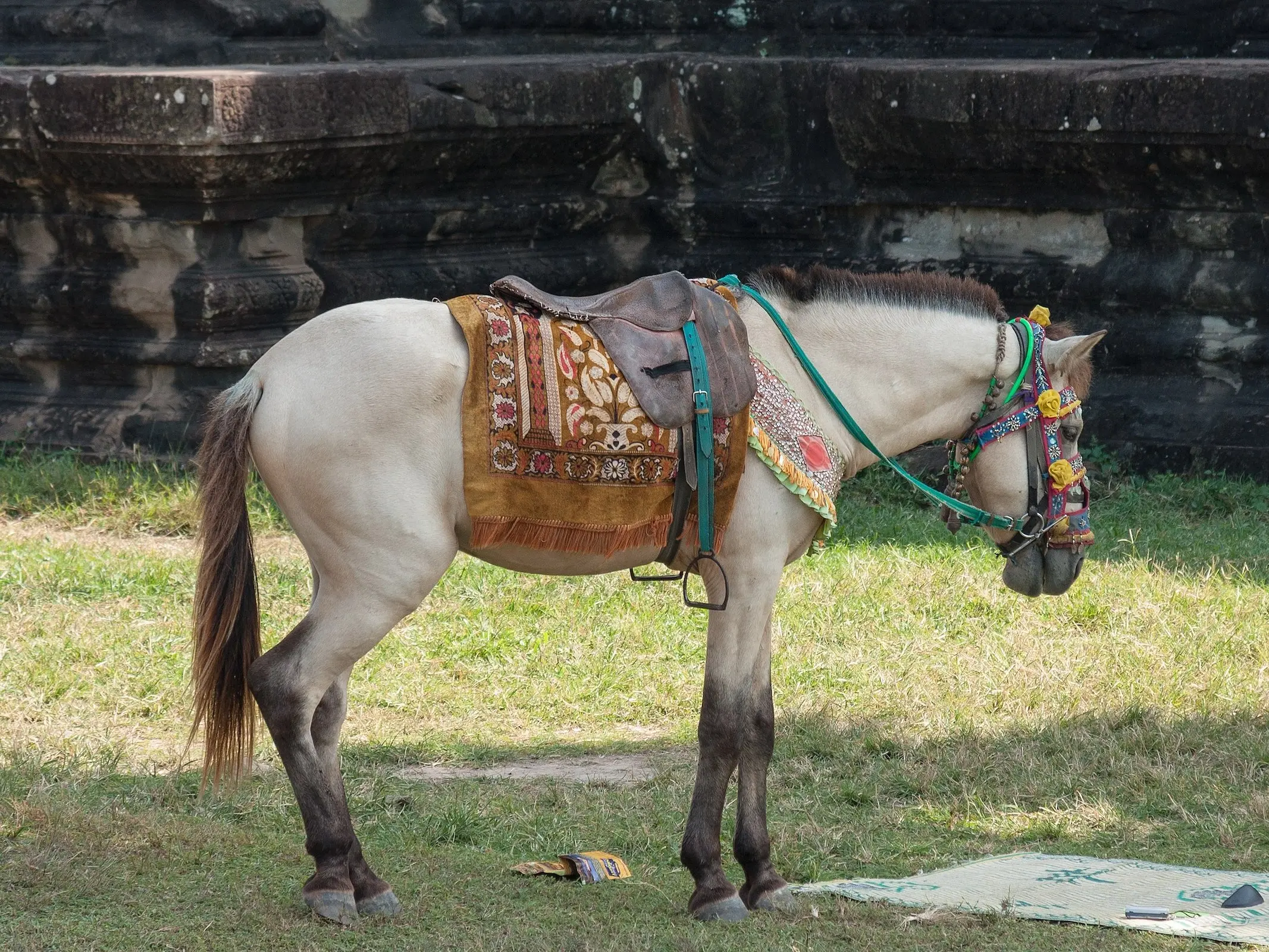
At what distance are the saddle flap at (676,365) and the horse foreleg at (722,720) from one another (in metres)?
0.41

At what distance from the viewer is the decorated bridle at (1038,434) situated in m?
4.23

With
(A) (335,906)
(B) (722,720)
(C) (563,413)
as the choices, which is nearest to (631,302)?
(C) (563,413)

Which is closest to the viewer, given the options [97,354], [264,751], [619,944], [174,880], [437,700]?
[619,944]

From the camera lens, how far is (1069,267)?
8422 millimetres

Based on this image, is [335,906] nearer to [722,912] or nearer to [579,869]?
[579,869]

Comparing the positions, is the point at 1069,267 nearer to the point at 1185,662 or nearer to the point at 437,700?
the point at 1185,662

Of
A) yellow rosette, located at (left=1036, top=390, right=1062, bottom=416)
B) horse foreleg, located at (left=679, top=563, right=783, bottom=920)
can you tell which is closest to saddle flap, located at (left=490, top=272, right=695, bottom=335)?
horse foreleg, located at (left=679, top=563, right=783, bottom=920)

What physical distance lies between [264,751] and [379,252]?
12.2 feet

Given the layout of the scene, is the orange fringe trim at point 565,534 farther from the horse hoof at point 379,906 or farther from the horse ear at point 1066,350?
the horse ear at point 1066,350

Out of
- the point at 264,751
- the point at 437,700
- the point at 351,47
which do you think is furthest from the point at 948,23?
the point at 264,751

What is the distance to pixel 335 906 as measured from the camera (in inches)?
152

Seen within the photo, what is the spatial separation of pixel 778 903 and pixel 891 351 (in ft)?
4.59

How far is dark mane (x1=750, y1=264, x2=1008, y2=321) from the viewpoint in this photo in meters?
4.25

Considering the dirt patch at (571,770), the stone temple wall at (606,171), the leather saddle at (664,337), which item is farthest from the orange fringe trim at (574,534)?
the stone temple wall at (606,171)
